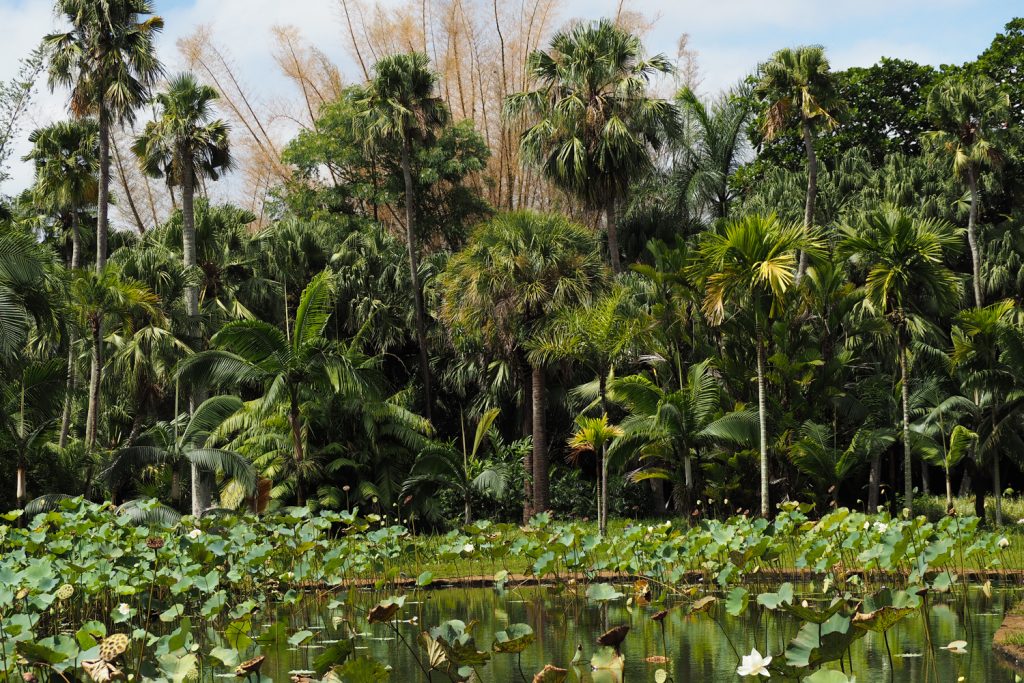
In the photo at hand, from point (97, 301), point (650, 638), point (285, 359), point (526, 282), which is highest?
point (526, 282)

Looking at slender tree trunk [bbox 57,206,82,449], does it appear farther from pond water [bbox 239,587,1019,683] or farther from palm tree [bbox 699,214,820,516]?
palm tree [bbox 699,214,820,516]

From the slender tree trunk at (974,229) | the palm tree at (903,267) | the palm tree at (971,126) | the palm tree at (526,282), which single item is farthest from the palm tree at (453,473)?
the slender tree trunk at (974,229)

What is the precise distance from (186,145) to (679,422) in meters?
11.6

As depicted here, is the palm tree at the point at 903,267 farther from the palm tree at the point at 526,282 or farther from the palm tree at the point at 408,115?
the palm tree at the point at 408,115

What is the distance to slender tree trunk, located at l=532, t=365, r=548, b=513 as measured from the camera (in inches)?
859

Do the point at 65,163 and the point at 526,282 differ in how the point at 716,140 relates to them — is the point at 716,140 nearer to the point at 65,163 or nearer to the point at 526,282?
the point at 526,282

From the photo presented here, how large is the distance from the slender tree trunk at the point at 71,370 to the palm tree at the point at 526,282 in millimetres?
7252

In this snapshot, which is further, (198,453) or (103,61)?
(103,61)

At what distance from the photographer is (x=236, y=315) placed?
83.3 feet

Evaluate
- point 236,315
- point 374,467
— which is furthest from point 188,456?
point 236,315

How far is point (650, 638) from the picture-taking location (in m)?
8.68

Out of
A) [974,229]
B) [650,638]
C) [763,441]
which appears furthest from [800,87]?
[650,638]

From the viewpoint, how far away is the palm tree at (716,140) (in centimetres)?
3019

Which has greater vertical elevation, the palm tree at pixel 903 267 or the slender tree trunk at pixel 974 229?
the slender tree trunk at pixel 974 229
